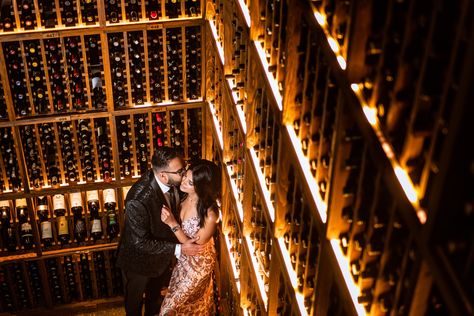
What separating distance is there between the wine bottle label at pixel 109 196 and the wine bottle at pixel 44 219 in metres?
0.46

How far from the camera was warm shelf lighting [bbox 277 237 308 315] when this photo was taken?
7.01 ft

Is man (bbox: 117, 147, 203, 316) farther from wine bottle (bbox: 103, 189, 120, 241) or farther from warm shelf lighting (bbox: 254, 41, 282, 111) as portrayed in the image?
warm shelf lighting (bbox: 254, 41, 282, 111)

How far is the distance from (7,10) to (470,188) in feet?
12.1

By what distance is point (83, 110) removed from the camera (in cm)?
433

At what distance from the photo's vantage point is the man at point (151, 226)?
3.78m

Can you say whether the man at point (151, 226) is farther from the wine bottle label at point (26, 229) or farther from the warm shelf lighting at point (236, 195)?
the wine bottle label at point (26, 229)

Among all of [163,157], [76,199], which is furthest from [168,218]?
[76,199]

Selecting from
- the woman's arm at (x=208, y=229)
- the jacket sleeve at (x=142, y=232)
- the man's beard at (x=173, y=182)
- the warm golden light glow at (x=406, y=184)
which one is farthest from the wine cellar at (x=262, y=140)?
the jacket sleeve at (x=142, y=232)

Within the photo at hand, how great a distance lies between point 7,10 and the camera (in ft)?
13.2

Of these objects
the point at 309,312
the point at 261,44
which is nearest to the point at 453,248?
the point at 309,312

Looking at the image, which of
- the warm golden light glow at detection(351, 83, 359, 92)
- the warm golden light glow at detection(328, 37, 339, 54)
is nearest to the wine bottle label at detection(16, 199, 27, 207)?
the warm golden light glow at detection(328, 37, 339, 54)

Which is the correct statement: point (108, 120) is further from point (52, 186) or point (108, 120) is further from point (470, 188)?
point (470, 188)

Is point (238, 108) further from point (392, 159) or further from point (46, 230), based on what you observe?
point (46, 230)

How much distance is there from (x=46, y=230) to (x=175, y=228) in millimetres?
1370
